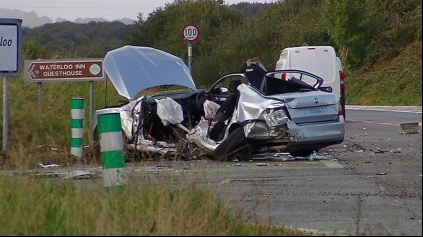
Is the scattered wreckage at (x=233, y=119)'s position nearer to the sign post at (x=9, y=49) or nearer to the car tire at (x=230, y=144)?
the car tire at (x=230, y=144)

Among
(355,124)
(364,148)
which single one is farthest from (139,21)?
(364,148)

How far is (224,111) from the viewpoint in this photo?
11.8m

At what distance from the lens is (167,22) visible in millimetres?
69500

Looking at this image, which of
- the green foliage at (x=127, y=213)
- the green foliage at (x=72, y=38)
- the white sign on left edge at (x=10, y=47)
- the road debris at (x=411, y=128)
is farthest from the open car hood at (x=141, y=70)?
the green foliage at (x=127, y=213)

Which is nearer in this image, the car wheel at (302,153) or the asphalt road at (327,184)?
the asphalt road at (327,184)

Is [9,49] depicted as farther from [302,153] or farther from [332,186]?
[332,186]

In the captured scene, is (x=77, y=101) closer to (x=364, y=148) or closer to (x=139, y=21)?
(x=364, y=148)

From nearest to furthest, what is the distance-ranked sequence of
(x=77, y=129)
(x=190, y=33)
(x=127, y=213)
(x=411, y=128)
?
(x=127, y=213)
(x=411, y=128)
(x=77, y=129)
(x=190, y=33)

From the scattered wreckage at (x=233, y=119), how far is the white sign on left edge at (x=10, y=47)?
170 centimetres

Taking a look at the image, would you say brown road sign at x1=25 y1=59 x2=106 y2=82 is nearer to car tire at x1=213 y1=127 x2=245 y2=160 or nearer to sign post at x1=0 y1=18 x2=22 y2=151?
sign post at x1=0 y1=18 x2=22 y2=151

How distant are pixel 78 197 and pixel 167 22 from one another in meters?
64.1

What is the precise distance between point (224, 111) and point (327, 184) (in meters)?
3.24

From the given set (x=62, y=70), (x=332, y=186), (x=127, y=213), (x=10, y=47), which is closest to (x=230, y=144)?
(x=332, y=186)

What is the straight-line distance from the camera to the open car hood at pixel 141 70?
44.1 feet
